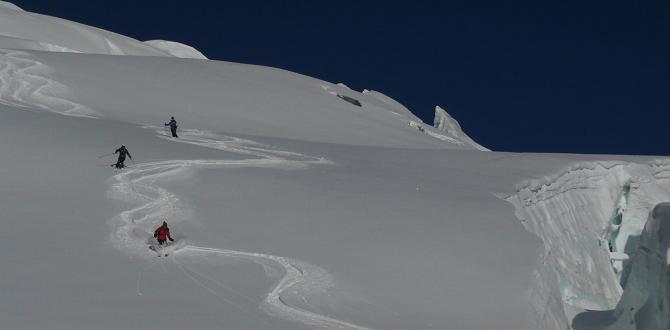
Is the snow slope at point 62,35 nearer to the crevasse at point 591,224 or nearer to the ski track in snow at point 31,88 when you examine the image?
the ski track in snow at point 31,88

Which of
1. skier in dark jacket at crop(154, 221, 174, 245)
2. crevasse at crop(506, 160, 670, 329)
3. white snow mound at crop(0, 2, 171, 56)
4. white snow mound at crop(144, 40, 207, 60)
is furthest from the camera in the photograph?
white snow mound at crop(144, 40, 207, 60)

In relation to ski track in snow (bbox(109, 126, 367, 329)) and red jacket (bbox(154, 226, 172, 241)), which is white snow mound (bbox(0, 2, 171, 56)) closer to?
ski track in snow (bbox(109, 126, 367, 329))

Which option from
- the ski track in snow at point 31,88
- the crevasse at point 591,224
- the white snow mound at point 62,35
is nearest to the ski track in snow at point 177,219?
the crevasse at point 591,224

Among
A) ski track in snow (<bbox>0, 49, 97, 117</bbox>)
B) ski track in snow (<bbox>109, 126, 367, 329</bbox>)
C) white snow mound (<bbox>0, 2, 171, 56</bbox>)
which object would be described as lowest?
ski track in snow (<bbox>109, 126, 367, 329</bbox>)

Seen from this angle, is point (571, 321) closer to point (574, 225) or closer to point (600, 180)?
point (574, 225)

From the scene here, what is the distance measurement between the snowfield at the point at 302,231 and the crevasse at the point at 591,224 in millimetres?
85

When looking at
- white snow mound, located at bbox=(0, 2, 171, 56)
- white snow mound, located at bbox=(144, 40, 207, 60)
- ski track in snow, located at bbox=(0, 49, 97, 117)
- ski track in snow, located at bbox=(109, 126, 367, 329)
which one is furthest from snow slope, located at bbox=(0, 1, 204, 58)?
ski track in snow, located at bbox=(109, 126, 367, 329)

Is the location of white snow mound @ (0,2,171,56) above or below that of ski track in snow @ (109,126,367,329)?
above

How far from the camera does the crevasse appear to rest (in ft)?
75.5

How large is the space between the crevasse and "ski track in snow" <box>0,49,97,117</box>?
19.0m

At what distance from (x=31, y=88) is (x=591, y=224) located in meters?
25.0

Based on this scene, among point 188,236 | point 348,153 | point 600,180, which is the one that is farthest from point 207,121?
point 188,236

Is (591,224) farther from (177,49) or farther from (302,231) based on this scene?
(177,49)

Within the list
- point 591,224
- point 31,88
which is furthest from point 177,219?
point 31,88
